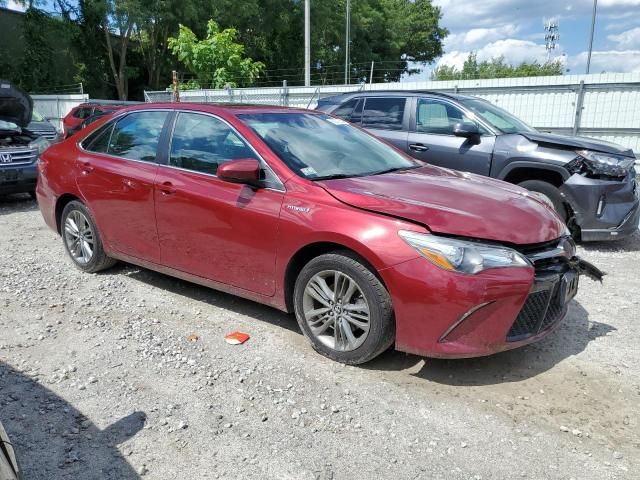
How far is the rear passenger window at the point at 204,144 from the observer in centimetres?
392

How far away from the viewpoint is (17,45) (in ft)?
93.7

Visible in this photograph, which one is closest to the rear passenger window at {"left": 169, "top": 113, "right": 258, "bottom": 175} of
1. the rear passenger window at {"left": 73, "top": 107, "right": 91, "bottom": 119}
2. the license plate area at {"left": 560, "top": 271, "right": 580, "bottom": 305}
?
the license plate area at {"left": 560, "top": 271, "right": 580, "bottom": 305}

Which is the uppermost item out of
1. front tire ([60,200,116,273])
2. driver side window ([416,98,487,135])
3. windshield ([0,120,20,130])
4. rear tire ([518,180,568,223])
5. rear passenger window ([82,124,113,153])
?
driver side window ([416,98,487,135])

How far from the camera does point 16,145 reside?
8.27 meters

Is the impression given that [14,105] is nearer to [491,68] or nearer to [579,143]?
[579,143]

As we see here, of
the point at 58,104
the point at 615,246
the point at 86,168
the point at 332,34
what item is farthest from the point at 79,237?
the point at 332,34

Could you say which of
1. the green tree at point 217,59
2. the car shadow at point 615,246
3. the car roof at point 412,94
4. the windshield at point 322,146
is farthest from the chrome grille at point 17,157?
the green tree at point 217,59

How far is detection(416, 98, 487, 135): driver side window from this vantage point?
6.83 m

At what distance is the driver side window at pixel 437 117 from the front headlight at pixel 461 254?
4.07 meters

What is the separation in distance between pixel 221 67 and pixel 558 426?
2096 centimetres

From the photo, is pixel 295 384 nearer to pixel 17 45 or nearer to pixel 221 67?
pixel 221 67

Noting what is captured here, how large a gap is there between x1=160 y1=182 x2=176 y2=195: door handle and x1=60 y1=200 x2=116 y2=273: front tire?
1.13 metres

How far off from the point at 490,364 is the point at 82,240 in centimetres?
386

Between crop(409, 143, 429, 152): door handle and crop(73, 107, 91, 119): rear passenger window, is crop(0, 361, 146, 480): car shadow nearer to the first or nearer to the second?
Result: crop(409, 143, 429, 152): door handle
